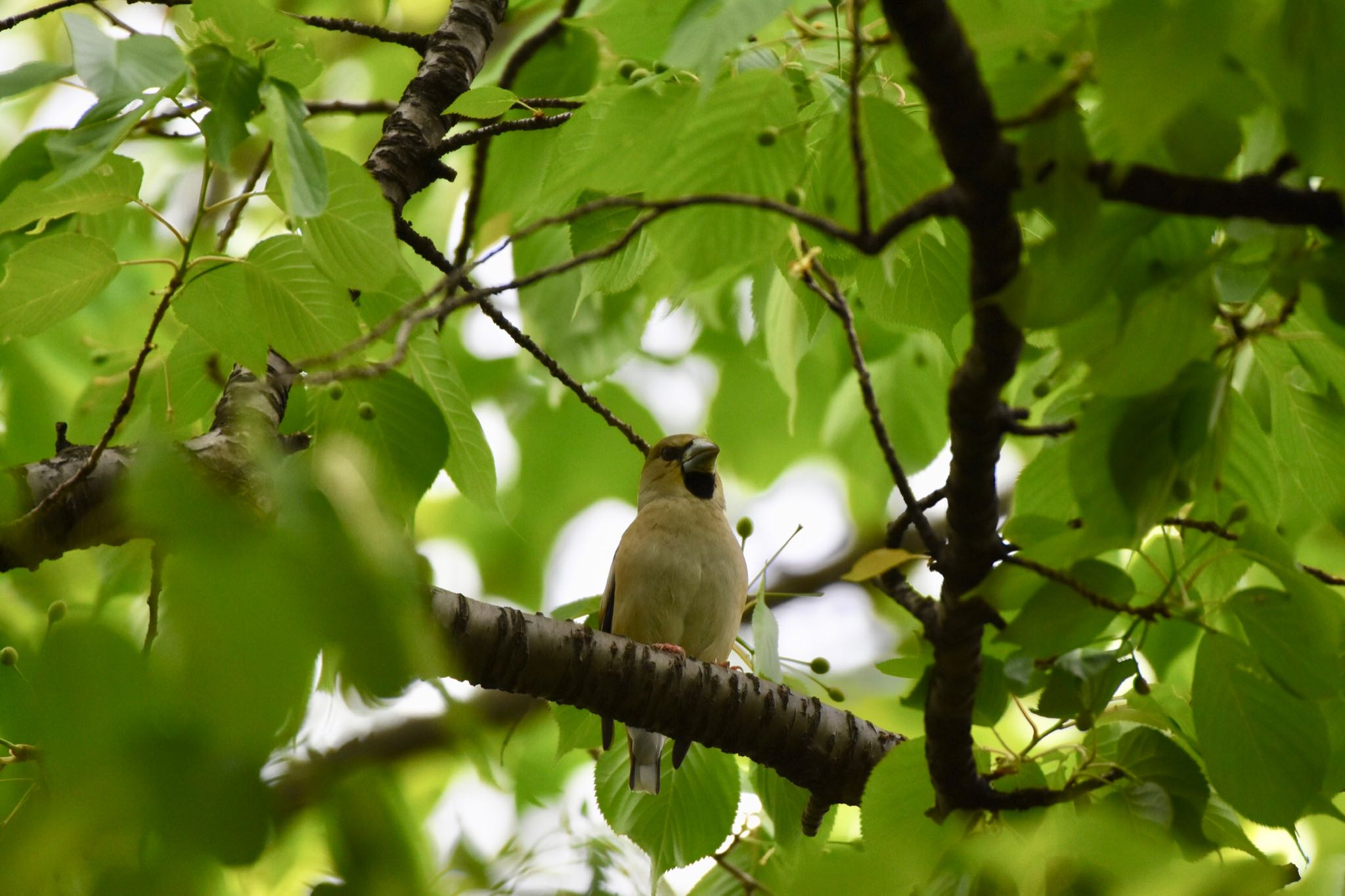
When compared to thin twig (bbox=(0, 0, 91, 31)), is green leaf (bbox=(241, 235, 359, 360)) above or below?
below

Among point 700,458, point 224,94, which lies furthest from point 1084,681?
point 700,458

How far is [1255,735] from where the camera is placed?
93.3 inches

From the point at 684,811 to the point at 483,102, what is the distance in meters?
2.52

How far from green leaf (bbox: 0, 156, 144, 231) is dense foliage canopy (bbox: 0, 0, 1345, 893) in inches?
0.5

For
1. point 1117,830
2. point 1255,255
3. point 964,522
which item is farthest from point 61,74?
point 1117,830

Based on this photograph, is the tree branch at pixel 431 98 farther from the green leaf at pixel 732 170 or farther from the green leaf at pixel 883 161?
the green leaf at pixel 883 161

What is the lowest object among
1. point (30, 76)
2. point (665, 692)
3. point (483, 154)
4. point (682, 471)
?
point (682, 471)

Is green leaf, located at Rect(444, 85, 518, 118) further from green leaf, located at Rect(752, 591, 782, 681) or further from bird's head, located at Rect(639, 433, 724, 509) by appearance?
bird's head, located at Rect(639, 433, 724, 509)

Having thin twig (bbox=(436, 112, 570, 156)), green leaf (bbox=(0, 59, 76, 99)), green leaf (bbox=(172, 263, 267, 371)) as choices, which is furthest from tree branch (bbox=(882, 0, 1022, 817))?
thin twig (bbox=(436, 112, 570, 156))

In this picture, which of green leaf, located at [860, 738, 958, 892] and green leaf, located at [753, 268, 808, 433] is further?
green leaf, located at [753, 268, 808, 433]

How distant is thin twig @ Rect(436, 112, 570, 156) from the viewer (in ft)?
14.0

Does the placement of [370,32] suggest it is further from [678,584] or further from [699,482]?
[699,482]

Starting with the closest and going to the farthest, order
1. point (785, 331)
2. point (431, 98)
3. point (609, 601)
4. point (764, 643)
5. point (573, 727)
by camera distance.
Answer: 1. point (764, 643)
2. point (573, 727)
3. point (785, 331)
4. point (431, 98)
5. point (609, 601)

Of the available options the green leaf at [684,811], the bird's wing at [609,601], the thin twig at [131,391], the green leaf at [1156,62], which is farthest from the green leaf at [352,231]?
the bird's wing at [609,601]
